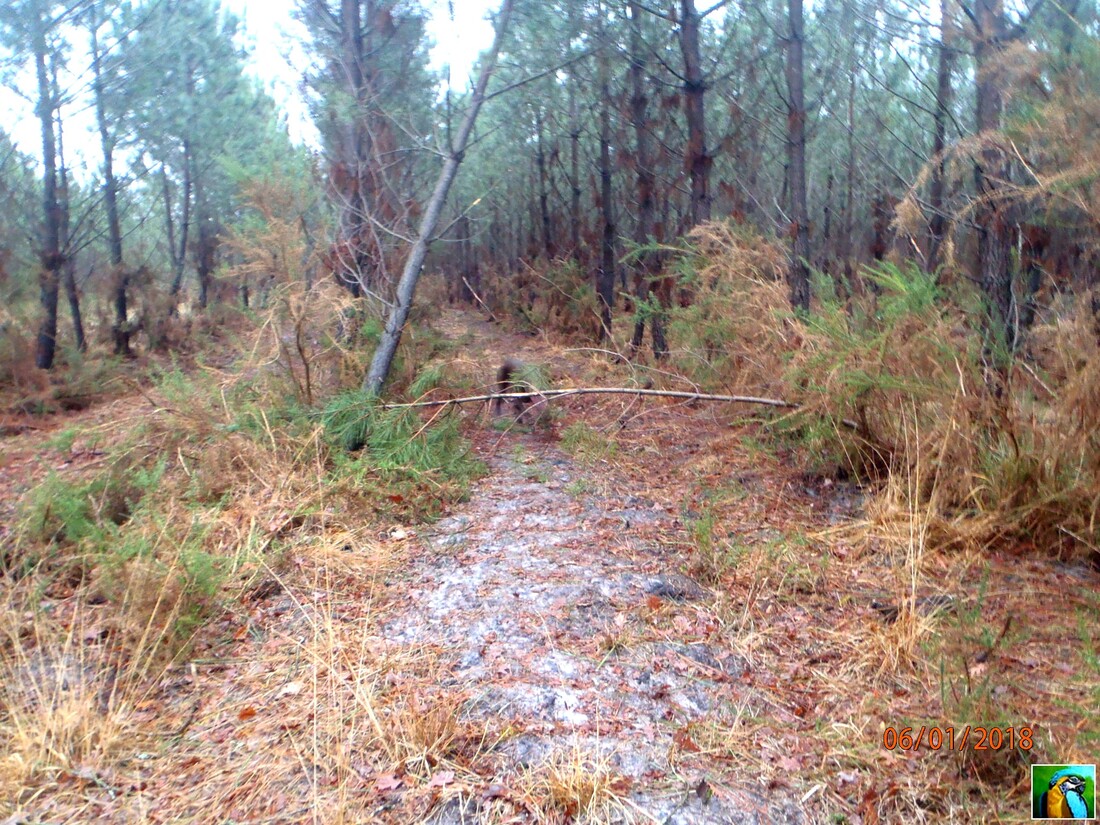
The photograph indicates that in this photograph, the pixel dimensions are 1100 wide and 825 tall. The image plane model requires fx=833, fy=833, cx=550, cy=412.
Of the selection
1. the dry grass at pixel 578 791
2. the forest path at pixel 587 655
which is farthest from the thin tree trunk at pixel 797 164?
the dry grass at pixel 578 791

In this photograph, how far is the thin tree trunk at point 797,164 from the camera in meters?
8.03

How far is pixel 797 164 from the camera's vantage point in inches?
324

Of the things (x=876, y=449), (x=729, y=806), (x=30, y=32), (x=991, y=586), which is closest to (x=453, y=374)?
(x=876, y=449)

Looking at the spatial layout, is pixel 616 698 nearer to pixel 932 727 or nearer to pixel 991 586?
pixel 932 727

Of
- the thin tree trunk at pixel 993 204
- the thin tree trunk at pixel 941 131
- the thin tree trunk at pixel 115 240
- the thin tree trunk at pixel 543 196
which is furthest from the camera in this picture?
the thin tree trunk at pixel 543 196

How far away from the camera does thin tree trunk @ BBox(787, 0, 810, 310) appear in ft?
26.3

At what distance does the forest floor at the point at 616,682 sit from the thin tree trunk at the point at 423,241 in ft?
8.00

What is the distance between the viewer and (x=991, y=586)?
13.8ft

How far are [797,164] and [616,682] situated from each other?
6266mm

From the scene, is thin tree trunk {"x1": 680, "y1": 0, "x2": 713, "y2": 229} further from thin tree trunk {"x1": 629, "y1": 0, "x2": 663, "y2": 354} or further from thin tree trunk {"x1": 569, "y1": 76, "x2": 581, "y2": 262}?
thin tree trunk {"x1": 569, "y1": 76, "x2": 581, "y2": 262}

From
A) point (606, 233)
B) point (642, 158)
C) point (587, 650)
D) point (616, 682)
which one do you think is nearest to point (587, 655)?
point (587, 650)
